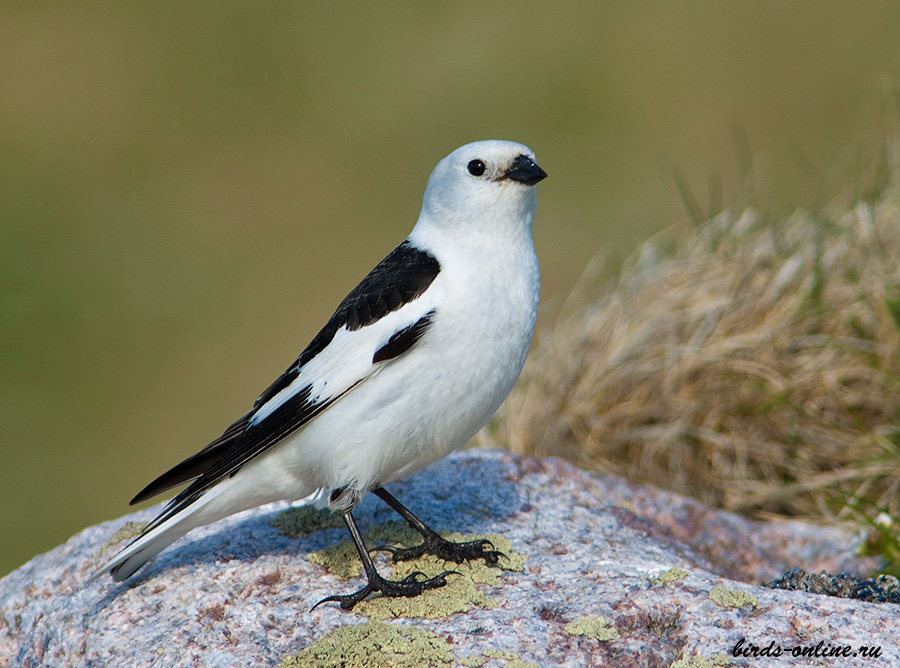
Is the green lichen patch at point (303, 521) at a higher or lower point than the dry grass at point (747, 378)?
higher

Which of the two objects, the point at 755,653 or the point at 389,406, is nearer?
the point at 755,653

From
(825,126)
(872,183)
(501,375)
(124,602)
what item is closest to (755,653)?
(501,375)

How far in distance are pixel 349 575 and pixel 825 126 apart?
8915 mm

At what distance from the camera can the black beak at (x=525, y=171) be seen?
336 centimetres

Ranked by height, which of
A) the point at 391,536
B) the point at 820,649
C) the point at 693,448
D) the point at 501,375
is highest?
the point at 501,375

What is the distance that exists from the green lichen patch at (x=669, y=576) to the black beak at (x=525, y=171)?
142cm

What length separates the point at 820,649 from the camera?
2707 millimetres

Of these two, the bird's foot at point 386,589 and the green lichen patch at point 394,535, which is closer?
the bird's foot at point 386,589

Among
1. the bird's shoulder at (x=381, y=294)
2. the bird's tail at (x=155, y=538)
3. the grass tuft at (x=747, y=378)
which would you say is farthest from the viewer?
the grass tuft at (x=747, y=378)

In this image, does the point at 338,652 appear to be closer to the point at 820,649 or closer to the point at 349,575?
the point at 349,575

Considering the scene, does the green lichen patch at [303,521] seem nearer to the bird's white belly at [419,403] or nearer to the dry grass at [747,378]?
the bird's white belly at [419,403]

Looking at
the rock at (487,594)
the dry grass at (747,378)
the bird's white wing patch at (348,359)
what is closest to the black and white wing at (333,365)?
the bird's white wing patch at (348,359)

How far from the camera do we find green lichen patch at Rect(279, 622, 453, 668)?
8.98 feet

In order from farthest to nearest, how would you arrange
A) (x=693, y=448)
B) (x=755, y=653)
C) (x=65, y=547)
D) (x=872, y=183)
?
(x=872, y=183) < (x=693, y=448) < (x=65, y=547) < (x=755, y=653)
